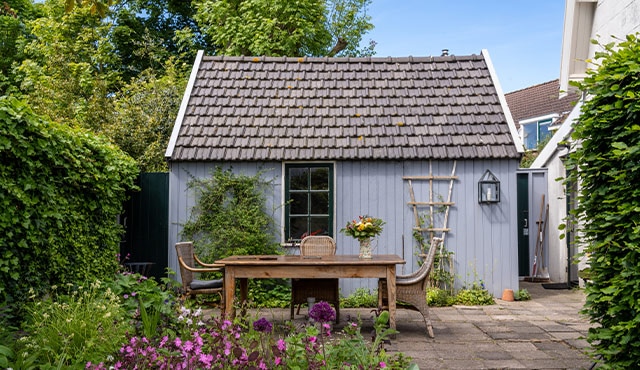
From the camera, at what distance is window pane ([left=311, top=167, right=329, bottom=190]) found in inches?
398

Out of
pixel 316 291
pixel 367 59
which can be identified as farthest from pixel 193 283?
pixel 367 59

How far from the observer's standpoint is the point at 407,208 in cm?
1009

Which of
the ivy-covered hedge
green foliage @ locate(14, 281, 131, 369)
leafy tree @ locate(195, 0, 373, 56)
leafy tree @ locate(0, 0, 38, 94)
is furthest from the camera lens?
leafy tree @ locate(0, 0, 38, 94)

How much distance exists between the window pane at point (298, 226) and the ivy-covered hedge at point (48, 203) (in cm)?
331

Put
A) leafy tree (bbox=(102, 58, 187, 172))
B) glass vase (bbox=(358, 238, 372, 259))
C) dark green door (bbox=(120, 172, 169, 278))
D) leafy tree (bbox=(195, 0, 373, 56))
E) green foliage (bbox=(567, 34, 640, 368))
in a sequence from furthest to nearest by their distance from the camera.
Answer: leafy tree (bbox=(195, 0, 373, 56))
leafy tree (bbox=(102, 58, 187, 172))
dark green door (bbox=(120, 172, 169, 278))
glass vase (bbox=(358, 238, 372, 259))
green foliage (bbox=(567, 34, 640, 368))

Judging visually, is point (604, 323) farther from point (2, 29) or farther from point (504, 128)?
point (2, 29)

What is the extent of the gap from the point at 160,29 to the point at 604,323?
21873mm

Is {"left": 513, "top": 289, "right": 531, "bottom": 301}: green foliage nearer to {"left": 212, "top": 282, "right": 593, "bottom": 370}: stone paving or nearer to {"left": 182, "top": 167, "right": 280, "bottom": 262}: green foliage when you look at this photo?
{"left": 212, "top": 282, "right": 593, "bottom": 370}: stone paving

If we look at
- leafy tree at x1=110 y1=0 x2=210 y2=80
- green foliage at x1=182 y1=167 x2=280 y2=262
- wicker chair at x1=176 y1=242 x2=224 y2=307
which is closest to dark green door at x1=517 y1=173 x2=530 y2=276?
green foliage at x1=182 y1=167 x2=280 y2=262

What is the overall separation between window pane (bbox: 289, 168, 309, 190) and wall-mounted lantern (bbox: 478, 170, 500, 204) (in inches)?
114

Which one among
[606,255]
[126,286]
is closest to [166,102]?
[126,286]

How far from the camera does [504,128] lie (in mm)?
10102

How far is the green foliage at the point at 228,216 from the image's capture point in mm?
9773

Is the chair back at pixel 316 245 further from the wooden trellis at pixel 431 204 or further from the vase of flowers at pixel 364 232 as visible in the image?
the wooden trellis at pixel 431 204
